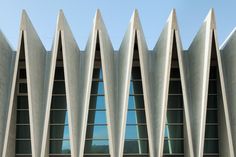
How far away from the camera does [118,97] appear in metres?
22.3

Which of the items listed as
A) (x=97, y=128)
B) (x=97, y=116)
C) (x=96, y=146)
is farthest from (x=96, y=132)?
(x=97, y=116)

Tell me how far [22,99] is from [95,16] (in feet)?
21.9

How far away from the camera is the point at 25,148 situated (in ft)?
73.9

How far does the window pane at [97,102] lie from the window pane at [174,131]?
3.89 m

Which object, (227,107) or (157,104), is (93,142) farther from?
(227,107)

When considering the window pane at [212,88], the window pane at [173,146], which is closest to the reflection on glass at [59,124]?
the window pane at [173,146]

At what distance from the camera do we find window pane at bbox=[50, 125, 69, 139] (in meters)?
22.6

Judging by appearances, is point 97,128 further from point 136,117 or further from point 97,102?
point 136,117

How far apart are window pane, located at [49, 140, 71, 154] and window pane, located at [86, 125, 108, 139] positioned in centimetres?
125

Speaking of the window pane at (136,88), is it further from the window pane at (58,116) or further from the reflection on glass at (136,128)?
the window pane at (58,116)

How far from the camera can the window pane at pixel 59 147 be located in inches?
879

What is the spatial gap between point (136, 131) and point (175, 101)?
2927 mm

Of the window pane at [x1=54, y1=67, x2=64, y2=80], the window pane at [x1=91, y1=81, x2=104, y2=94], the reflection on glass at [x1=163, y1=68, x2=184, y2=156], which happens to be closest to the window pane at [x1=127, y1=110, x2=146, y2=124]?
the reflection on glass at [x1=163, y1=68, x2=184, y2=156]

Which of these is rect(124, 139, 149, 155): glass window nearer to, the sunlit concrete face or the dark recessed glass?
the sunlit concrete face
